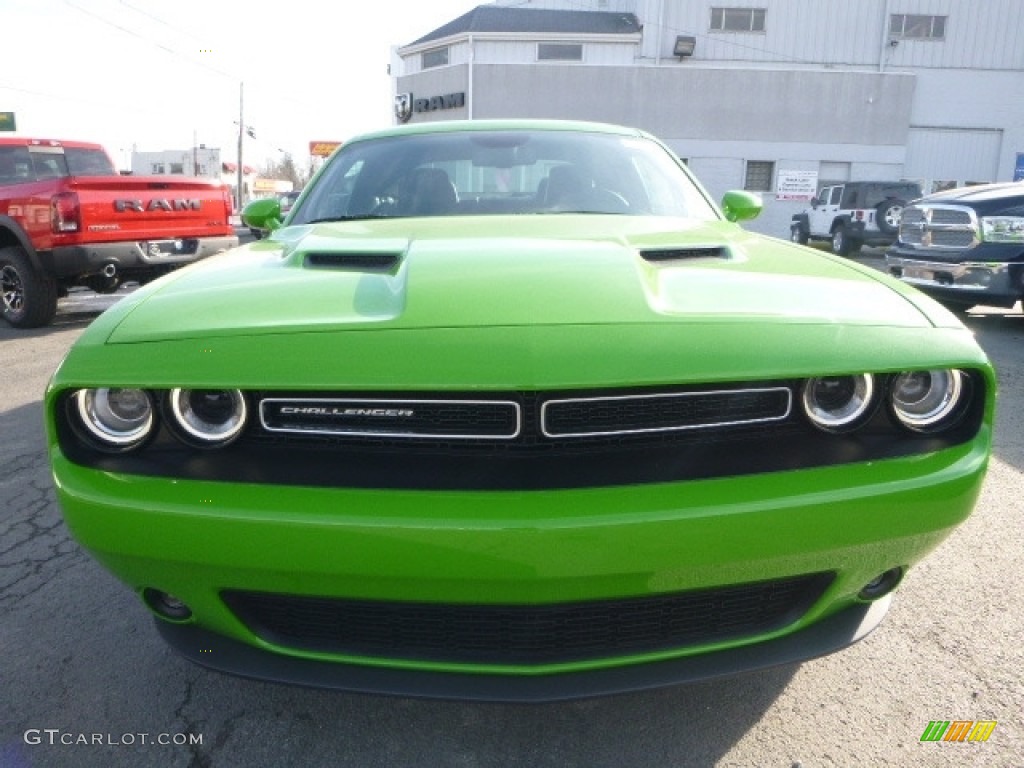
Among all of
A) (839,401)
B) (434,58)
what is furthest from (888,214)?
(434,58)

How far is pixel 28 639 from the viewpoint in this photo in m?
2.24

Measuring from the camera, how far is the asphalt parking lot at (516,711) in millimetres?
1737

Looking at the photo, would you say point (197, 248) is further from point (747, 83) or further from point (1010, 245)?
point (747, 83)

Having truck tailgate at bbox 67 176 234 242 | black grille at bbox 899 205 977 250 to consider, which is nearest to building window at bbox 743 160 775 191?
black grille at bbox 899 205 977 250

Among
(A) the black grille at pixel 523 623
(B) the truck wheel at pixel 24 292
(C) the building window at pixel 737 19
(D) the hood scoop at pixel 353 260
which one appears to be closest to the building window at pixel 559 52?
(C) the building window at pixel 737 19

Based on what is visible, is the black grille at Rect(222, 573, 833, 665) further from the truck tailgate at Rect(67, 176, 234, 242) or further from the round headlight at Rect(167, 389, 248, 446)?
the truck tailgate at Rect(67, 176, 234, 242)

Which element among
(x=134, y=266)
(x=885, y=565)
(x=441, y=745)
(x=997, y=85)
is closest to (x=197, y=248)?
(x=134, y=266)

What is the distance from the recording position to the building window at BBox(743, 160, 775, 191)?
2536 cm

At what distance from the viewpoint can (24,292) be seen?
7105mm

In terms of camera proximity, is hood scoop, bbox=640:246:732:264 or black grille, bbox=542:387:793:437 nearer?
black grille, bbox=542:387:793:437

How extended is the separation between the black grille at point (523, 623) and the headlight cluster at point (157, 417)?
329mm

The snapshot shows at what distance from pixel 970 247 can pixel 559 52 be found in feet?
82.0

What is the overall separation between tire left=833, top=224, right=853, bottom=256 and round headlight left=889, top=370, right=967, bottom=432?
17.4 meters

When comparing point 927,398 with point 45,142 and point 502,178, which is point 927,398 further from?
point 45,142
